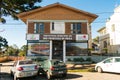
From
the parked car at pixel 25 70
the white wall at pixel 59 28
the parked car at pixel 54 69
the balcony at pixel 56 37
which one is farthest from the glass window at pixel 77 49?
the parked car at pixel 25 70

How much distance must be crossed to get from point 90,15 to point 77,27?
2.68m

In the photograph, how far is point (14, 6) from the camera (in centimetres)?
3731

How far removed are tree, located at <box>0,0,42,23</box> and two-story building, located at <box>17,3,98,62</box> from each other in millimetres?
5245

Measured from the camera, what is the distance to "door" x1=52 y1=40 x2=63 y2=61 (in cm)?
3212

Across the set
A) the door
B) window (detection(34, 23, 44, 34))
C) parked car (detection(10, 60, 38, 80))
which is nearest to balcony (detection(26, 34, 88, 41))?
window (detection(34, 23, 44, 34))

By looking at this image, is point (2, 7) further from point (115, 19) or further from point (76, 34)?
point (115, 19)

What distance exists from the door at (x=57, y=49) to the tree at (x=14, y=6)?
9730mm

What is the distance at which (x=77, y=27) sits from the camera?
3231cm

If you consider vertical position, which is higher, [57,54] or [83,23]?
[83,23]

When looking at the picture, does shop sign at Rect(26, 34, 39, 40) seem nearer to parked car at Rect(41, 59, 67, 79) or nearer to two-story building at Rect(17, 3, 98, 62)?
two-story building at Rect(17, 3, 98, 62)

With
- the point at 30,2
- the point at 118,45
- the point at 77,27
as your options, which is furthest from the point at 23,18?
the point at 118,45

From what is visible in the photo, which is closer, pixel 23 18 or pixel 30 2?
pixel 23 18

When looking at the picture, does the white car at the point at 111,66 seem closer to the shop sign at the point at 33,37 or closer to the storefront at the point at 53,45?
the storefront at the point at 53,45

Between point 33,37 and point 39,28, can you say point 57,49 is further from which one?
point 39,28
